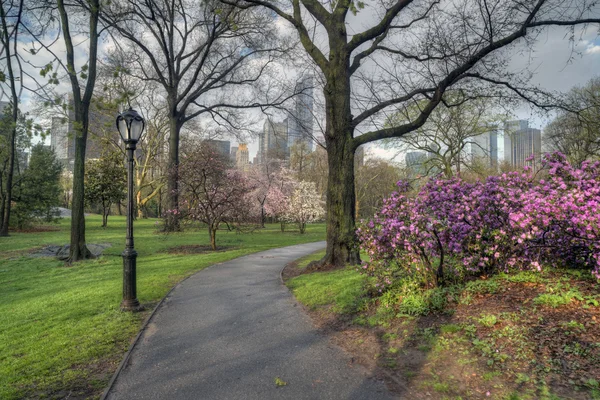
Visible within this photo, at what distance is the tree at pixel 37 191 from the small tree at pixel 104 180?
2.53m

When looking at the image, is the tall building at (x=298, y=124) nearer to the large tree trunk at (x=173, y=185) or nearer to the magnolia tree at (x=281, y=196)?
the large tree trunk at (x=173, y=185)

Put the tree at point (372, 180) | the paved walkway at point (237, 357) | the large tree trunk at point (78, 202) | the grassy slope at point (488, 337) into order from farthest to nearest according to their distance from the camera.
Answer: the tree at point (372, 180)
the large tree trunk at point (78, 202)
the paved walkway at point (237, 357)
the grassy slope at point (488, 337)

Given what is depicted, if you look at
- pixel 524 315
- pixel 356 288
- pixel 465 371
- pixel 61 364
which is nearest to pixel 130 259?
pixel 61 364

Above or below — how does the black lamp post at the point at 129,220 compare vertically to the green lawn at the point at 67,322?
above

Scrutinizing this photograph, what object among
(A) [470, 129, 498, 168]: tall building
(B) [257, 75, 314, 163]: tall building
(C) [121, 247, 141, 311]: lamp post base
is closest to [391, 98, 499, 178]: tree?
(A) [470, 129, 498, 168]: tall building

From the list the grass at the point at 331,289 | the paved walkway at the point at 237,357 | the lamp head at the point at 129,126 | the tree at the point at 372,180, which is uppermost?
the tree at the point at 372,180

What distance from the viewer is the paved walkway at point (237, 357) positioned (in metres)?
3.44

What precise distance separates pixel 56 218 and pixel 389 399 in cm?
3618

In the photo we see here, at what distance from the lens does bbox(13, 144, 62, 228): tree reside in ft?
92.0

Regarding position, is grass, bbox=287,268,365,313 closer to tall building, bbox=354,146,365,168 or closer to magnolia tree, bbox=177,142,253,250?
magnolia tree, bbox=177,142,253,250

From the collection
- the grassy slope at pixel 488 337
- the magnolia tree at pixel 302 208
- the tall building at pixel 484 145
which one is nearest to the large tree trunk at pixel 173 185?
the magnolia tree at pixel 302 208

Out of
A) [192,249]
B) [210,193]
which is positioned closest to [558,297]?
[210,193]

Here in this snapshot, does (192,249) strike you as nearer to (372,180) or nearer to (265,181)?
(265,181)

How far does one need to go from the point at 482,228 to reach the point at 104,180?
33.8 m
